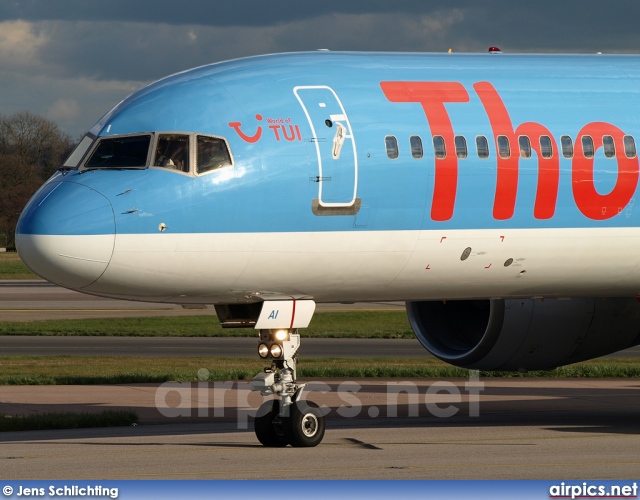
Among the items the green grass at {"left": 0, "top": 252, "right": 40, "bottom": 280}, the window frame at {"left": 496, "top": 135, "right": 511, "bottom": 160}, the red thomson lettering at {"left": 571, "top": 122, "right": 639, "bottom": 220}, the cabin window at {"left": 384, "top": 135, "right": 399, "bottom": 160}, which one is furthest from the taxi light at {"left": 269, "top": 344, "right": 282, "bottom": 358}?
the green grass at {"left": 0, "top": 252, "right": 40, "bottom": 280}

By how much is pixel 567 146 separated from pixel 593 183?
2.08 ft

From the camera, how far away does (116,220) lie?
1623cm

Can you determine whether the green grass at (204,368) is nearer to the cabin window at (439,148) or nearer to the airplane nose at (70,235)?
the cabin window at (439,148)

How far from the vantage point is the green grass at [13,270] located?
269ft

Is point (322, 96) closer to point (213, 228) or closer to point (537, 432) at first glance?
point (213, 228)

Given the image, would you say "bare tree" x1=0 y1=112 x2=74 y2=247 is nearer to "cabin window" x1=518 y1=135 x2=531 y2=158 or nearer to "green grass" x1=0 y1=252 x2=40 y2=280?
"green grass" x1=0 y1=252 x2=40 y2=280

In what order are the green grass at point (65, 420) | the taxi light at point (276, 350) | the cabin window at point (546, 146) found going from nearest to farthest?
the taxi light at point (276, 350) < the cabin window at point (546, 146) < the green grass at point (65, 420)

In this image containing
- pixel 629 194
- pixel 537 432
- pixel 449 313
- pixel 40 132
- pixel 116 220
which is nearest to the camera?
pixel 116 220

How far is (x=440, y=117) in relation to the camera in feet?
60.5

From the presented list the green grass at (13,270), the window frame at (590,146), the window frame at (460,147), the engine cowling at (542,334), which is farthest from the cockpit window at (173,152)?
the green grass at (13,270)

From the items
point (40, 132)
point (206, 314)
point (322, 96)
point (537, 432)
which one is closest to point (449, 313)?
point (537, 432)

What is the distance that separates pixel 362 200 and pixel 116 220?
328cm

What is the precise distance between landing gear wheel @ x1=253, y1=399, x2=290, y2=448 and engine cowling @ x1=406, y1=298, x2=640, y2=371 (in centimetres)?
471

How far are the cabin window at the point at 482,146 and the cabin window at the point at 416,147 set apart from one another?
86 centimetres
